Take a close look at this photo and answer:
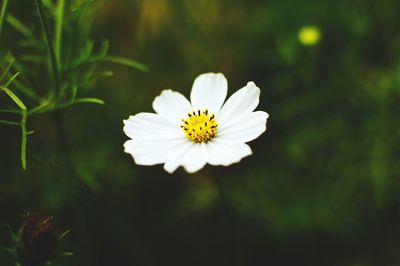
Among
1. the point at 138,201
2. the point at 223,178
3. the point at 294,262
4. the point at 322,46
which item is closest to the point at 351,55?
the point at 322,46

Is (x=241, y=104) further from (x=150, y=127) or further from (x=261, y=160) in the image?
(x=261, y=160)

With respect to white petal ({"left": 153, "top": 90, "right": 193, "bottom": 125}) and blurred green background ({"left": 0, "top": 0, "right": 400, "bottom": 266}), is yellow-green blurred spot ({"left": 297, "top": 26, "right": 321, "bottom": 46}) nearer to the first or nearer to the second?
blurred green background ({"left": 0, "top": 0, "right": 400, "bottom": 266})

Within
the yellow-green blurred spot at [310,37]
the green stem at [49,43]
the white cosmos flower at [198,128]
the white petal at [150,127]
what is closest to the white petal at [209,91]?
the white cosmos flower at [198,128]

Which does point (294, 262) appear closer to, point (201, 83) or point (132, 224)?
point (132, 224)

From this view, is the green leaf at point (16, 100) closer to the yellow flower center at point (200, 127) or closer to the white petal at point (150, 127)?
the white petal at point (150, 127)

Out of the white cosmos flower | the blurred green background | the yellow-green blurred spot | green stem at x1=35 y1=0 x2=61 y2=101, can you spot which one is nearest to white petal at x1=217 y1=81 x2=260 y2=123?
the white cosmos flower

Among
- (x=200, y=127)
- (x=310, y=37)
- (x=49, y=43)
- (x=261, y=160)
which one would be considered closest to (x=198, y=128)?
(x=200, y=127)
